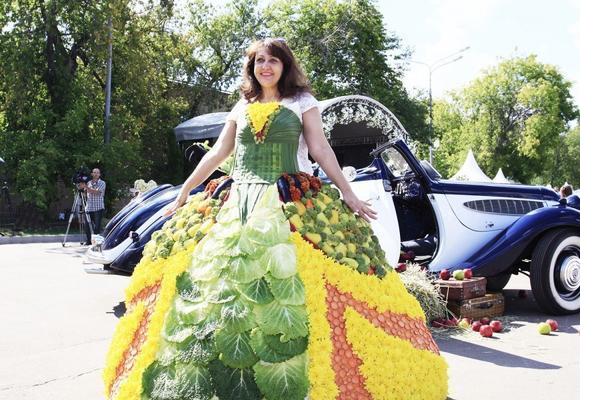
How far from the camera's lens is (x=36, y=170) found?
17.7 metres

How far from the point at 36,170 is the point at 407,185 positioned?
14.1m

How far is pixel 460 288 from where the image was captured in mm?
5738

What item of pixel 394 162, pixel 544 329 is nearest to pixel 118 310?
pixel 394 162

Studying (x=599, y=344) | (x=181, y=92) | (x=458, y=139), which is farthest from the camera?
(x=458, y=139)

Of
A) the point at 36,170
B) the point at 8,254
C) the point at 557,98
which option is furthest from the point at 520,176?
the point at 8,254

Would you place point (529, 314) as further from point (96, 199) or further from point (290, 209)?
point (96, 199)

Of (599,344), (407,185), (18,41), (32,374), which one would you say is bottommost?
(32,374)

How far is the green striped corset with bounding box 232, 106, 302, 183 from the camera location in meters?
3.08

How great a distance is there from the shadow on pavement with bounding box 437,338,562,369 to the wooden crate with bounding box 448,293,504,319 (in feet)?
2.18

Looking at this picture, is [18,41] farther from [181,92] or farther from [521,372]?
[521,372]

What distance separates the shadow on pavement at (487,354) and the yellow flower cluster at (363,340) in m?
1.55

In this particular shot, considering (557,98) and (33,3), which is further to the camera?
(557,98)

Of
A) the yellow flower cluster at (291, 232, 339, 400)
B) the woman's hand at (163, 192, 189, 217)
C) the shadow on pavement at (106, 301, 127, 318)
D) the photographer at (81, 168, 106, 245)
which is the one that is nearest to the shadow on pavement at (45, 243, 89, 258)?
the photographer at (81, 168, 106, 245)

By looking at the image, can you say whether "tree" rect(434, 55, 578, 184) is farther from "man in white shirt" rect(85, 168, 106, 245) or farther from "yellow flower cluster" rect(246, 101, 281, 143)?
"yellow flower cluster" rect(246, 101, 281, 143)
